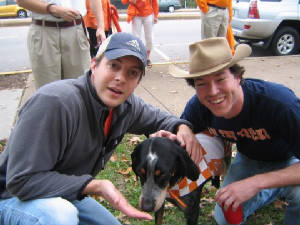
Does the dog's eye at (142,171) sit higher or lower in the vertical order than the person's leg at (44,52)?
lower


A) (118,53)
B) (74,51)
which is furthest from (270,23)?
(118,53)

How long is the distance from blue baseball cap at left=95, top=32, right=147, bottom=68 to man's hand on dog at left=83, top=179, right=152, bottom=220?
79 cm

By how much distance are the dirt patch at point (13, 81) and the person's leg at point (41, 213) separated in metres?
5.22

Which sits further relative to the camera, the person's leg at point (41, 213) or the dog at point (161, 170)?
the dog at point (161, 170)

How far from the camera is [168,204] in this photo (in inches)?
137

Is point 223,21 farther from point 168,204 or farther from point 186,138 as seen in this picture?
point 186,138

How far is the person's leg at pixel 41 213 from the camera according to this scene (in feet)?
6.29

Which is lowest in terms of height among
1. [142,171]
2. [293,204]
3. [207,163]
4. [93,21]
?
[293,204]

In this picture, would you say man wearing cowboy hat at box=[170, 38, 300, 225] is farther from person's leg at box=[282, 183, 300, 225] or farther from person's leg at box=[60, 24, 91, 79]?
person's leg at box=[60, 24, 91, 79]

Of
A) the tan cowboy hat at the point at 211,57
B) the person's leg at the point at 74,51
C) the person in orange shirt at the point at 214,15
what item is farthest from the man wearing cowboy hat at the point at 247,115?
the person in orange shirt at the point at 214,15

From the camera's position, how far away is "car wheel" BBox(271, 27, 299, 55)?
9133mm

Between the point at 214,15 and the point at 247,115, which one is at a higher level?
the point at 214,15

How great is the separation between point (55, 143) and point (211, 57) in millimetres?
1262

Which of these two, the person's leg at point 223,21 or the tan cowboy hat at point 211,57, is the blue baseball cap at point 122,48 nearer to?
the tan cowboy hat at point 211,57
